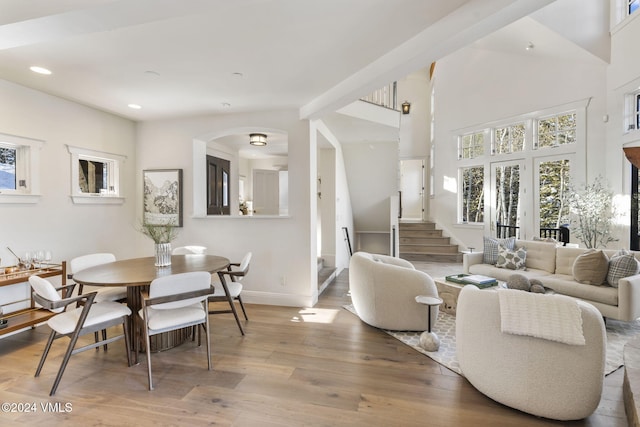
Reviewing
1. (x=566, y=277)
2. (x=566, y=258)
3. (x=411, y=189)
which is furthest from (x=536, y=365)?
(x=411, y=189)

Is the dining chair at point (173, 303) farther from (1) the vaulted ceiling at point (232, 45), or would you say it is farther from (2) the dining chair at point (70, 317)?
(1) the vaulted ceiling at point (232, 45)

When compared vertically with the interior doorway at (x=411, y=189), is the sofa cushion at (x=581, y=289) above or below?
below

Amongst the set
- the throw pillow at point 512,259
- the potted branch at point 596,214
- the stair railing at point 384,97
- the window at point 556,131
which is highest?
the stair railing at point 384,97

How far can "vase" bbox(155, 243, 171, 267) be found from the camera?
3109mm

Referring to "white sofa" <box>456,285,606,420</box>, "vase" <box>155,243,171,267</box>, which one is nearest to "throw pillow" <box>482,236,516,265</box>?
"white sofa" <box>456,285,606,420</box>

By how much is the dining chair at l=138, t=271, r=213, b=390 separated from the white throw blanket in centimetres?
221

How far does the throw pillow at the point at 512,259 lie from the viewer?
14.7 ft

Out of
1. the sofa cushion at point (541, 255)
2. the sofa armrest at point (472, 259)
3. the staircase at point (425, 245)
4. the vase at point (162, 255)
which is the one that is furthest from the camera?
the staircase at point (425, 245)

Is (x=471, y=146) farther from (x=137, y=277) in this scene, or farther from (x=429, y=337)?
(x=137, y=277)

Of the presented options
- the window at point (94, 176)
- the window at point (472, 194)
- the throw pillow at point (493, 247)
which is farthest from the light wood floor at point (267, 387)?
the window at point (472, 194)

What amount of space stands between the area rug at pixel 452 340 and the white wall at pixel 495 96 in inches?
123

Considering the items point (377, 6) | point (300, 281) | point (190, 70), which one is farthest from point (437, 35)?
point (300, 281)

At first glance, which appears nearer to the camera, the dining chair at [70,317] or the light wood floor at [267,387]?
the light wood floor at [267,387]

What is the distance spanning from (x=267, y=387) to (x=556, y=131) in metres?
6.80
